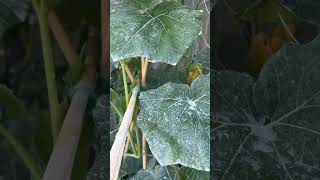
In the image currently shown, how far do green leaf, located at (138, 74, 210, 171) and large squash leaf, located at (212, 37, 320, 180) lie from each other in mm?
215

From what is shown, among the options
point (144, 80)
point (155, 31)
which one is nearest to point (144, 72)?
point (144, 80)

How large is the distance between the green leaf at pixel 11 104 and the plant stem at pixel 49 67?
0.03 m

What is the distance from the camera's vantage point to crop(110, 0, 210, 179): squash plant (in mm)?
787

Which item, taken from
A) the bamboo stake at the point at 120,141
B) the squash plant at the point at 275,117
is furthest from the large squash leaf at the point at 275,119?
the bamboo stake at the point at 120,141

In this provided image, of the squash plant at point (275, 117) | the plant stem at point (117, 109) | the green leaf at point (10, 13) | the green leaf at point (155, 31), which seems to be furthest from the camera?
the plant stem at point (117, 109)

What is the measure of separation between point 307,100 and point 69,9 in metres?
0.32

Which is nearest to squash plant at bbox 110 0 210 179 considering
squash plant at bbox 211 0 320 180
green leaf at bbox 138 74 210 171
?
green leaf at bbox 138 74 210 171

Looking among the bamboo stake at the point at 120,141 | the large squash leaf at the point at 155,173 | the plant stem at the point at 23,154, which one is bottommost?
the large squash leaf at the point at 155,173

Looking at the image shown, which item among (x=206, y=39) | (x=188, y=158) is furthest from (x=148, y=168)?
(x=206, y=39)

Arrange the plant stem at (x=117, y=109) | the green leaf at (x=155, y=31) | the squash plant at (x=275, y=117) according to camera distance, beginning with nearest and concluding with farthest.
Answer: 1. the squash plant at (x=275, y=117)
2. the green leaf at (x=155, y=31)
3. the plant stem at (x=117, y=109)

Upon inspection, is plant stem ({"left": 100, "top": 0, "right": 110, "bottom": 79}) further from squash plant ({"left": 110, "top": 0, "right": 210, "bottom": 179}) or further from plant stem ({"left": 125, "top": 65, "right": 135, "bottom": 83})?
plant stem ({"left": 125, "top": 65, "right": 135, "bottom": 83})

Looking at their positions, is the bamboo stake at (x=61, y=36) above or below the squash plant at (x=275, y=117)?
above

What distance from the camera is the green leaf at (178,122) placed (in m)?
0.79

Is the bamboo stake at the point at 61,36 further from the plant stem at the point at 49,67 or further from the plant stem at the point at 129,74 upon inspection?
the plant stem at the point at 129,74
